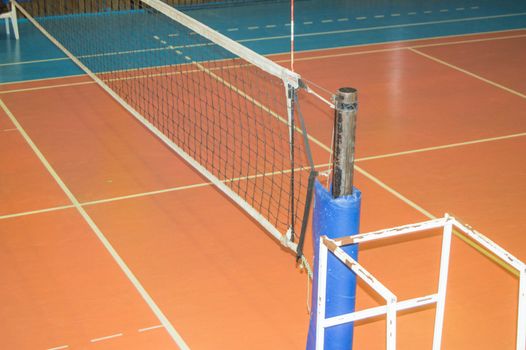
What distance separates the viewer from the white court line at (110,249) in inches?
189

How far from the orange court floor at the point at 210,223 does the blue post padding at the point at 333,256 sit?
2.40 feet

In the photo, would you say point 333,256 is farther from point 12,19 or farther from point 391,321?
point 12,19

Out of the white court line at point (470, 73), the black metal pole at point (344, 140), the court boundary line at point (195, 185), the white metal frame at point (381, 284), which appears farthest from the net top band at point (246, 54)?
the white court line at point (470, 73)

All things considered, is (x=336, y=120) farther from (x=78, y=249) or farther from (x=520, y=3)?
(x=520, y=3)

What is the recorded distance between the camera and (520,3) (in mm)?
13867

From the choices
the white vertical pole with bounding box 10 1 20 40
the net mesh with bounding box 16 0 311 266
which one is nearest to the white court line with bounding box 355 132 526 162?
the net mesh with bounding box 16 0 311 266

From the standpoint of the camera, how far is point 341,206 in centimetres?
355

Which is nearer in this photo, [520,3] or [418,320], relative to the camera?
[418,320]

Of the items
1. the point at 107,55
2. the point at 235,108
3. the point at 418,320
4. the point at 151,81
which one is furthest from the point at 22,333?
the point at 107,55

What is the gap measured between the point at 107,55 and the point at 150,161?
3.34 meters

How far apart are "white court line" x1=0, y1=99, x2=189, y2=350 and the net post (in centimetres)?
131

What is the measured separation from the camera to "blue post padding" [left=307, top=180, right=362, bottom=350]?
11.7 feet

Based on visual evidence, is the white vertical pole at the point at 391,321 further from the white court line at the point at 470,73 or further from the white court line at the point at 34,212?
the white court line at the point at 470,73

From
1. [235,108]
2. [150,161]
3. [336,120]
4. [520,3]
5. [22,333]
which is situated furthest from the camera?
[520,3]
